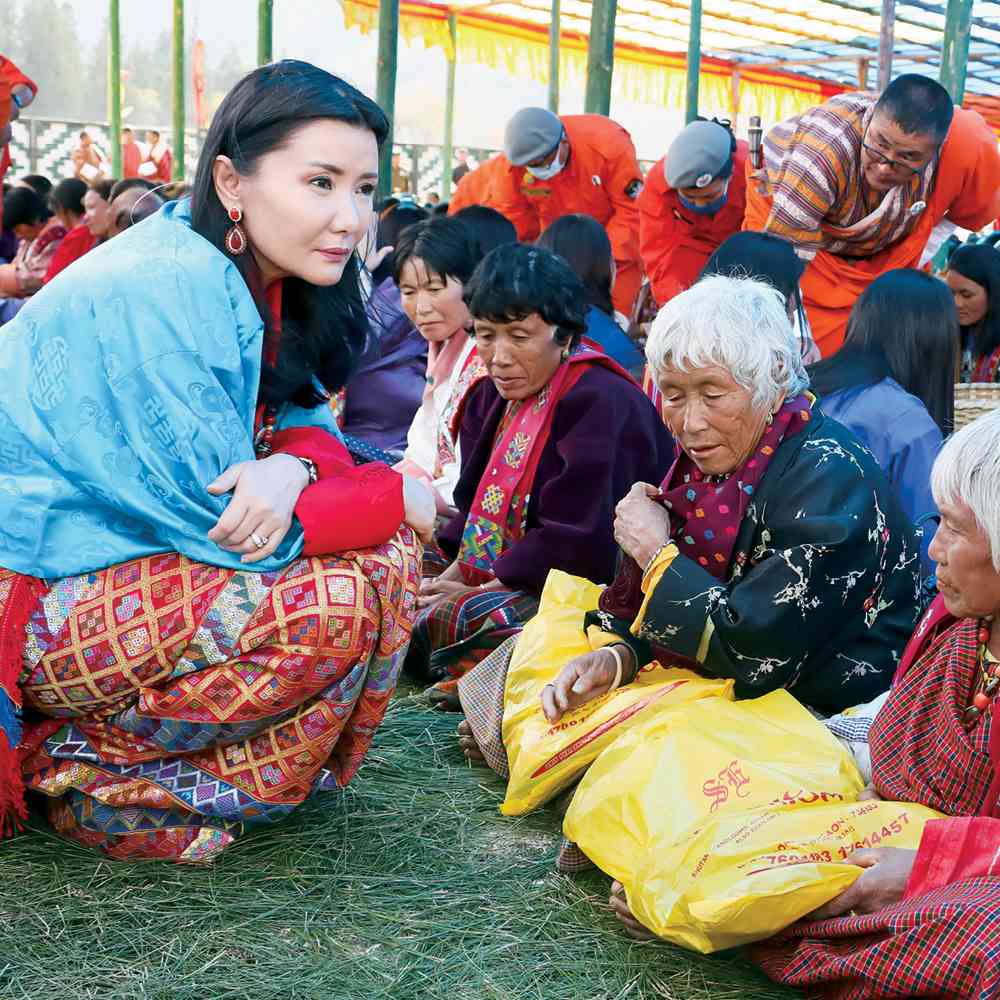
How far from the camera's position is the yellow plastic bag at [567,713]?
2.73 m

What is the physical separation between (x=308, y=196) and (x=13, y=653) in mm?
997

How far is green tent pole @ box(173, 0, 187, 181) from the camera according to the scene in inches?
479

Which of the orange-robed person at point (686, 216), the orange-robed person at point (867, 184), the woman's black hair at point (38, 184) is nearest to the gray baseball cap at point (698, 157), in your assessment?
the orange-robed person at point (686, 216)

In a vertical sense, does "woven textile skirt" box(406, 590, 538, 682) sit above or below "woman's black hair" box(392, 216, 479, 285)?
below

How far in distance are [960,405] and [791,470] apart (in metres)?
2.69

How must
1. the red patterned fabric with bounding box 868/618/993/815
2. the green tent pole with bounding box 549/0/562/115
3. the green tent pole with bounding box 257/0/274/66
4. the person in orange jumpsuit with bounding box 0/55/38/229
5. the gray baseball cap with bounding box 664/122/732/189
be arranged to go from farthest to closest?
1. the green tent pole with bounding box 549/0/562/115
2. the green tent pole with bounding box 257/0/274/66
3. the person in orange jumpsuit with bounding box 0/55/38/229
4. the gray baseball cap with bounding box 664/122/732/189
5. the red patterned fabric with bounding box 868/618/993/815

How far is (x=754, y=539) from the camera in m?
2.76

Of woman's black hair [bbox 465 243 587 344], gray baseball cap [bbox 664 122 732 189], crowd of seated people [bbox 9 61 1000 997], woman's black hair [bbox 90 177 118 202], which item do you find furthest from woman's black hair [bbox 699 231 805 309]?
woman's black hair [bbox 90 177 118 202]

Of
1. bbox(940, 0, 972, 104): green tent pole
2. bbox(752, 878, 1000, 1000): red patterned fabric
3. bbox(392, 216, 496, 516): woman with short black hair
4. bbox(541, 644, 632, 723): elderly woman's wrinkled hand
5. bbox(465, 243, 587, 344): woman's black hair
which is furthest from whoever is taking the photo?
bbox(940, 0, 972, 104): green tent pole

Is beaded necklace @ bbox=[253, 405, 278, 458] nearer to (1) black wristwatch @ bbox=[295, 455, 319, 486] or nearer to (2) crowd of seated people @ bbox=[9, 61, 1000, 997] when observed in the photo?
(2) crowd of seated people @ bbox=[9, 61, 1000, 997]

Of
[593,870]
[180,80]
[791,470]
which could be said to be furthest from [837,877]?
[180,80]

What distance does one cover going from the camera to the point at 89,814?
2.58 m

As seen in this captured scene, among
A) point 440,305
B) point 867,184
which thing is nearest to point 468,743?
point 440,305

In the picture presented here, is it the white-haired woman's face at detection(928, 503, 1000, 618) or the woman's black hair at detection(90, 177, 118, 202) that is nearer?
the white-haired woman's face at detection(928, 503, 1000, 618)
